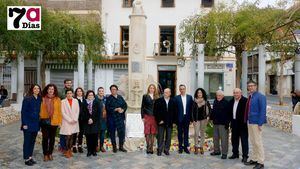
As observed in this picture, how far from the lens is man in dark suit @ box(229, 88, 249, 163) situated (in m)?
7.82

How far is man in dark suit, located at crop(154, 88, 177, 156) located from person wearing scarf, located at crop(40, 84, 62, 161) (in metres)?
2.30

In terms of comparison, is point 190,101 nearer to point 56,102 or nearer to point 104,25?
point 56,102

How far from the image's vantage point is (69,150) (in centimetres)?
823

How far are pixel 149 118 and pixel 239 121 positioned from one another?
2.14 meters

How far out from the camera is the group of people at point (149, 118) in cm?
743

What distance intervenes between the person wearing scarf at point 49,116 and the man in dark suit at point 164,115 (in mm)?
2296

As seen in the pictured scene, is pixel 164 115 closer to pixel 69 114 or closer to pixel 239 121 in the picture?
pixel 239 121

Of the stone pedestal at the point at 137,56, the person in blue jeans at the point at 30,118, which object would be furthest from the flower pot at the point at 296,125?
the person in blue jeans at the point at 30,118

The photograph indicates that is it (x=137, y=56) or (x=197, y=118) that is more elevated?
(x=137, y=56)

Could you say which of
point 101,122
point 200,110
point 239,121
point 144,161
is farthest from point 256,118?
point 101,122

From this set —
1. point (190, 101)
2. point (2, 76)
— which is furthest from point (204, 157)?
point (2, 76)

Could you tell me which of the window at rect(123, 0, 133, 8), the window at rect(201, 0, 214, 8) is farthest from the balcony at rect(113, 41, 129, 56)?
the window at rect(201, 0, 214, 8)

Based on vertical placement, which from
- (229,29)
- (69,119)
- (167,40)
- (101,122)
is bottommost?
(101,122)

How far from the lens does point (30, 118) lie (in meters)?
7.38
